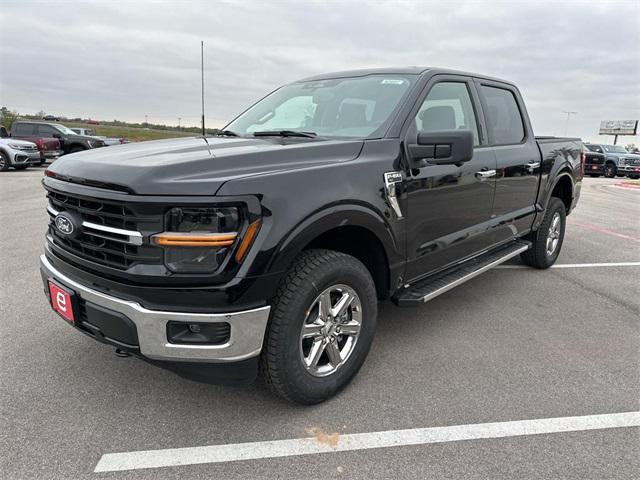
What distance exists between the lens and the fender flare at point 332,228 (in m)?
A: 2.21

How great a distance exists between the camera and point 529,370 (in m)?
3.07

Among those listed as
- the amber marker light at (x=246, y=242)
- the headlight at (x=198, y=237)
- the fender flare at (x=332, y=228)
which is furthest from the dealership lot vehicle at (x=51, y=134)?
the amber marker light at (x=246, y=242)

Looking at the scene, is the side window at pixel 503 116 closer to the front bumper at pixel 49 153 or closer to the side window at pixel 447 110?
the side window at pixel 447 110

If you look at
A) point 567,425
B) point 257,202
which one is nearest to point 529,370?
point 567,425

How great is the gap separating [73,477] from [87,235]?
1.09 meters

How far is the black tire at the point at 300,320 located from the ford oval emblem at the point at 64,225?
43.3 inches

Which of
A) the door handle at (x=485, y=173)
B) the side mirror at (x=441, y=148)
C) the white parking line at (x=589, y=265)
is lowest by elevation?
the white parking line at (x=589, y=265)

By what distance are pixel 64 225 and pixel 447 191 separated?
2343mm

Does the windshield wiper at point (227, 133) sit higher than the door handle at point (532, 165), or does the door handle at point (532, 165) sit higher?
Result: the windshield wiper at point (227, 133)

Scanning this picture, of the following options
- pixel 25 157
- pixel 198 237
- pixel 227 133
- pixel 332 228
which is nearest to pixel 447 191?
pixel 332 228

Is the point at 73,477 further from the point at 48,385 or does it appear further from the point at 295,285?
the point at 295,285

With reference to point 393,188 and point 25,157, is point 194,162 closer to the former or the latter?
point 393,188

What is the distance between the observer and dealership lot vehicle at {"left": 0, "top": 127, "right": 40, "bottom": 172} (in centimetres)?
1620

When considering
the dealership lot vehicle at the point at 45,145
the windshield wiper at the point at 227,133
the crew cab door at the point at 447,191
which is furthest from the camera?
the dealership lot vehicle at the point at 45,145
